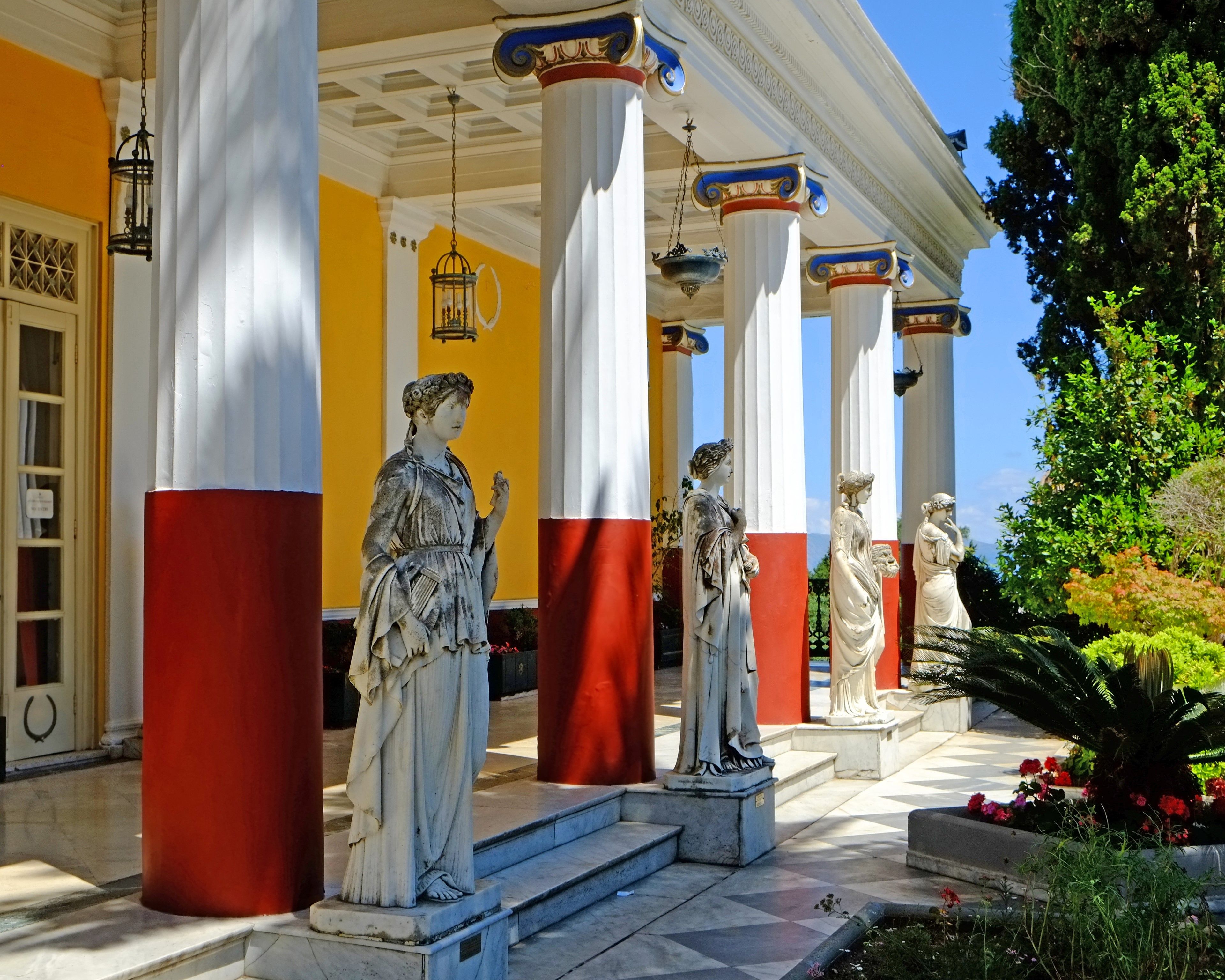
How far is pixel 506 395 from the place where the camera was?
15258 millimetres

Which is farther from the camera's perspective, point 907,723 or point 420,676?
point 907,723

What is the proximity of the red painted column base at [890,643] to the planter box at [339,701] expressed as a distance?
549cm

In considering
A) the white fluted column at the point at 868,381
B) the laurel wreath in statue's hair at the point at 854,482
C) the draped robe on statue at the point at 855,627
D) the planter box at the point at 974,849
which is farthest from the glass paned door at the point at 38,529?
the white fluted column at the point at 868,381

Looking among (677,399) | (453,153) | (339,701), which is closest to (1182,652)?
(339,701)

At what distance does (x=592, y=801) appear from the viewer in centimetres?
735

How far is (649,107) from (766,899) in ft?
18.8

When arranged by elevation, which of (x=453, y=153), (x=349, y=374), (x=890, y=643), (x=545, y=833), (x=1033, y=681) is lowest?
(x=545, y=833)

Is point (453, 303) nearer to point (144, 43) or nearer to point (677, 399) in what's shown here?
point (144, 43)

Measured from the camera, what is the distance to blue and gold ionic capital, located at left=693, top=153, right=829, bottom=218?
35.4 ft

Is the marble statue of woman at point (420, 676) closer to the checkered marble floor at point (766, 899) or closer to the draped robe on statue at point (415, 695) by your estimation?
the draped robe on statue at point (415, 695)

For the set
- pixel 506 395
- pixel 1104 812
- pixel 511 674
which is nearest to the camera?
pixel 1104 812

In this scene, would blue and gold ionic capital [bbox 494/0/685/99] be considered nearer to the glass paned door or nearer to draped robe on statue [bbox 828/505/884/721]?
the glass paned door

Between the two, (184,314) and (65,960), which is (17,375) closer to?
(184,314)

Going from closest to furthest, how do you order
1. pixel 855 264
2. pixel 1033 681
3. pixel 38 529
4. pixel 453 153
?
pixel 1033 681 < pixel 38 529 < pixel 453 153 < pixel 855 264
